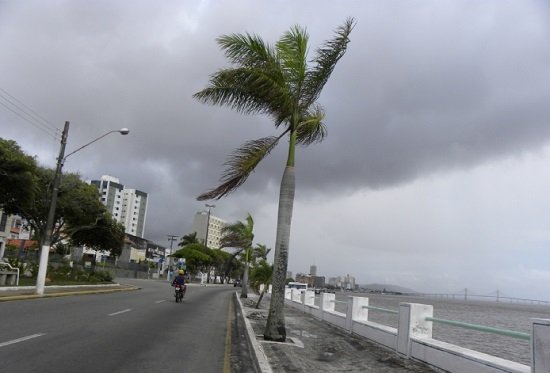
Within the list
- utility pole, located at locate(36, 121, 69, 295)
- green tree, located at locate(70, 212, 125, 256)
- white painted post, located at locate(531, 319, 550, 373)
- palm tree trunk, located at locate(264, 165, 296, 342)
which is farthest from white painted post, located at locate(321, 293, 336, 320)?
green tree, located at locate(70, 212, 125, 256)

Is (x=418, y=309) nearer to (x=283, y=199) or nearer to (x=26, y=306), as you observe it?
(x=283, y=199)

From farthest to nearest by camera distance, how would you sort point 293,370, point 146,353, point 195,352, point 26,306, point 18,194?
point 18,194 → point 26,306 → point 195,352 → point 146,353 → point 293,370

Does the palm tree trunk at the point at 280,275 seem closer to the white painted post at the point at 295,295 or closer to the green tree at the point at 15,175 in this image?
the white painted post at the point at 295,295

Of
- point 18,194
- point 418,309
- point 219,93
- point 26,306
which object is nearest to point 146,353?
point 418,309

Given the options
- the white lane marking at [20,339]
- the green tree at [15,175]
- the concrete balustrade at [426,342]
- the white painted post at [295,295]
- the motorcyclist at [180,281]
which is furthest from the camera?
the white painted post at [295,295]

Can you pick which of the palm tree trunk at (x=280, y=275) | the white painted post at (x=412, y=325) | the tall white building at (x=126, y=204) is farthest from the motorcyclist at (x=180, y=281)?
the tall white building at (x=126, y=204)

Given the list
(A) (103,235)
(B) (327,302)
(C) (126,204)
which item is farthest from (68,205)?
(C) (126,204)

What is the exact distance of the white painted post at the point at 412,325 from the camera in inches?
432

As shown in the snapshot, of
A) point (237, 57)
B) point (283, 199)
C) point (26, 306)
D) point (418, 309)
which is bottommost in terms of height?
point (26, 306)

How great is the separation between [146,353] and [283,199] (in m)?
5.21

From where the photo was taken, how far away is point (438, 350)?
382 inches

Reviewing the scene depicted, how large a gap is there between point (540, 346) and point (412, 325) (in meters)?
4.41

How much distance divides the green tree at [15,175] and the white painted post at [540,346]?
2660 cm

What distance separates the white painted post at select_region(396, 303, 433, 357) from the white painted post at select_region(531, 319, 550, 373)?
4190 millimetres
